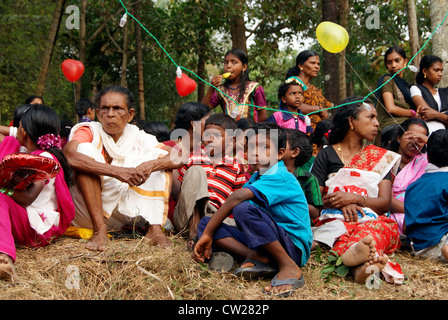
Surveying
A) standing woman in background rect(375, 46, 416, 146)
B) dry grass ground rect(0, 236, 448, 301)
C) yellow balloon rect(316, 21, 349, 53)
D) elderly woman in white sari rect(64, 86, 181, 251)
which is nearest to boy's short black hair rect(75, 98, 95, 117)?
elderly woman in white sari rect(64, 86, 181, 251)

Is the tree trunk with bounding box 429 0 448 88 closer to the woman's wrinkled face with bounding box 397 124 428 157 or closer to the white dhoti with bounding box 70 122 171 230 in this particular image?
the woman's wrinkled face with bounding box 397 124 428 157

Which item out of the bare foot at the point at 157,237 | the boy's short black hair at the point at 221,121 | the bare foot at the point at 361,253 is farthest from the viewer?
the boy's short black hair at the point at 221,121

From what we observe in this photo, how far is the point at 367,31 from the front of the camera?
11.4 m

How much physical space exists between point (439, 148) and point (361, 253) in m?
1.30

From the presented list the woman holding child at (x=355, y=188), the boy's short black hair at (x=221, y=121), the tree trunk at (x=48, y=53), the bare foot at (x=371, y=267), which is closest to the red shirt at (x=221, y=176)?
the boy's short black hair at (x=221, y=121)

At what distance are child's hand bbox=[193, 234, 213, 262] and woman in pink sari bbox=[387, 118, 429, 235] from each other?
1.98 meters

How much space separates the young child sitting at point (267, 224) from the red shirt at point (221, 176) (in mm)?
601

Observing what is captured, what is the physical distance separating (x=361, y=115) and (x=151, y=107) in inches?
441

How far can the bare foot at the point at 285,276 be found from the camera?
268 cm

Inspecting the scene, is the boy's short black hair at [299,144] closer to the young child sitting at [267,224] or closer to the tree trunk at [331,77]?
the young child sitting at [267,224]

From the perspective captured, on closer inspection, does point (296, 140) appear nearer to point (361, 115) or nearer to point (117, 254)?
point (361, 115)

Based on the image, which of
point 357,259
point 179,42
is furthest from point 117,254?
point 179,42

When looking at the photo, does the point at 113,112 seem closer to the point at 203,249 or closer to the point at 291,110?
the point at 203,249

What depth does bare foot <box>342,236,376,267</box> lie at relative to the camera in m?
2.79
